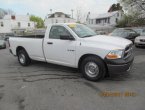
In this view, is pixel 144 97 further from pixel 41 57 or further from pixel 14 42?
pixel 14 42

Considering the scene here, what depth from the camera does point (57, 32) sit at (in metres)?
6.26

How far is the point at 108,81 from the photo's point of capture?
5379mm

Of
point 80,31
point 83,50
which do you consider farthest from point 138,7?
point 83,50

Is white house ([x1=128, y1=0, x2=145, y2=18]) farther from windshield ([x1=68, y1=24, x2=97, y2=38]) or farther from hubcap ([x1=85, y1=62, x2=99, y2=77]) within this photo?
hubcap ([x1=85, y1=62, x2=99, y2=77])

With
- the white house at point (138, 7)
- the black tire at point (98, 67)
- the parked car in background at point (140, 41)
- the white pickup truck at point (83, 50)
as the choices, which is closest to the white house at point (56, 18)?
the white house at point (138, 7)

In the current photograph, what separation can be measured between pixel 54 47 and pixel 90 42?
1.48m

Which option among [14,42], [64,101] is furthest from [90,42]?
[14,42]

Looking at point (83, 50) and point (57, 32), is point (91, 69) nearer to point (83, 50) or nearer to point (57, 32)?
point (83, 50)

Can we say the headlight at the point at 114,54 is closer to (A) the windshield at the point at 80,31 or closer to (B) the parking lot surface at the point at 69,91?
(B) the parking lot surface at the point at 69,91

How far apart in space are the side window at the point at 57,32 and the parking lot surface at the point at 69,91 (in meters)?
1.38

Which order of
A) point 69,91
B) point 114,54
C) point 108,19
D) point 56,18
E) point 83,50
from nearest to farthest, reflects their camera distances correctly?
point 69,91 < point 114,54 < point 83,50 < point 108,19 < point 56,18

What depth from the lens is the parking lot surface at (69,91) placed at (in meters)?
3.97

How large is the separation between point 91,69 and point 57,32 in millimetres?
1918

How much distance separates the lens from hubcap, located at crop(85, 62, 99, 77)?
17.4ft
